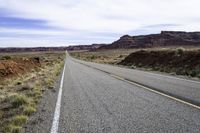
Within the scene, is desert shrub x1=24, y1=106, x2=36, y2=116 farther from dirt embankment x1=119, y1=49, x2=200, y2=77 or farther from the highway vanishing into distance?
dirt embankment x1=119, y1=49, x2=200, y2=77

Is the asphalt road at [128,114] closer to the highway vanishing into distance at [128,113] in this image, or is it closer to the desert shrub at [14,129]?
the highway vanishing into distance at [128,113]

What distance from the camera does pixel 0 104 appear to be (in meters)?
11.7

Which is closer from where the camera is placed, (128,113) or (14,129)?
(14,129)

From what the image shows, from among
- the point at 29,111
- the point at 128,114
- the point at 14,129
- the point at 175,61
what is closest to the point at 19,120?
the point at 14,129

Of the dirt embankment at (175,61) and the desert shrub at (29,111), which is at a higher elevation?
the desert shrub at (29,111)

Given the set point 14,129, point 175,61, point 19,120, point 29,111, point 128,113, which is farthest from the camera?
point 175,61

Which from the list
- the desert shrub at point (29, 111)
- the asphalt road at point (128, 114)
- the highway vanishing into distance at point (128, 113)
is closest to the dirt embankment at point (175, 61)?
the highway vanishing into distance at point (128, 113)

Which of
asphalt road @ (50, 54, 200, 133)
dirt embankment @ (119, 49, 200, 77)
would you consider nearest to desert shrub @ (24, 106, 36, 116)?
asphalt road @ (50, 54, 200, 133)

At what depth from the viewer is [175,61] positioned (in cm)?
3584

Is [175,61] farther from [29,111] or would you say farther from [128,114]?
[29,111]

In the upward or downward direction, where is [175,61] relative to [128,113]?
downward

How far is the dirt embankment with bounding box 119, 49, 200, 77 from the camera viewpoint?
93.7 ft

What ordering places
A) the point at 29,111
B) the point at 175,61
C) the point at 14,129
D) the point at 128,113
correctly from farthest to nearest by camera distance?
the point at 175,61
the point at 29,111
the point at 128,113
the point at 14,129

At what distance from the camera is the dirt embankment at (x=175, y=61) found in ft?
93.7
